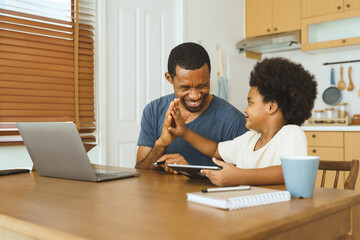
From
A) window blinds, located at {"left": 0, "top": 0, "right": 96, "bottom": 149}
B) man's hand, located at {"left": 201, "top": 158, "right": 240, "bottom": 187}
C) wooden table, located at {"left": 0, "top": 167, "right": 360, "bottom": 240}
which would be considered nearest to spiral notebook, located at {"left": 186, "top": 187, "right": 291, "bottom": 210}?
wooden table, located at {"left": 0, "top": 167, "right": 360, "bottom": 240}

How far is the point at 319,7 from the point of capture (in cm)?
416

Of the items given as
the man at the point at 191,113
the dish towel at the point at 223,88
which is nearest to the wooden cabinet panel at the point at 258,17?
the dish towel at the point at 223,88

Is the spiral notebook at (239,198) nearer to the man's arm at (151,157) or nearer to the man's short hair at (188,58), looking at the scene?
the man's arm at (151,157)

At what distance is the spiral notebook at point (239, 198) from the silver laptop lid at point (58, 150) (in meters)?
0.47

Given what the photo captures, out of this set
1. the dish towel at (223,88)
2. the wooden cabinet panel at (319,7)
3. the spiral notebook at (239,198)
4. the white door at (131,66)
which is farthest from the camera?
the dish towel at (223,88)

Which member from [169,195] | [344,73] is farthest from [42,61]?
→ [344,73]

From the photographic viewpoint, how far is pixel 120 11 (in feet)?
11.1

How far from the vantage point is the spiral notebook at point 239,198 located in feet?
2.68

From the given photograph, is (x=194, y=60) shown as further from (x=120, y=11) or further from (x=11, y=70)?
(x=120, y=11)

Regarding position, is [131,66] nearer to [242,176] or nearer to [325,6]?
[325,6]

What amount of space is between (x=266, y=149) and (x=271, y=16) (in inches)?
139

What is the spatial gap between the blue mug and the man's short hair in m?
0.90

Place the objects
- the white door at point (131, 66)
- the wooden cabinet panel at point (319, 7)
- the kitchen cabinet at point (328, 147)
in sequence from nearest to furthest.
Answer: the white door at point (131, 66) < the kitchen cabinet at point (328, 147) < the wooden cabinet panel at point (319, 7)

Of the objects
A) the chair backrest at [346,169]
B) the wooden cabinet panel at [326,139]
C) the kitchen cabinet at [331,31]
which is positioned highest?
the kitchen cabinet at [331,31]
